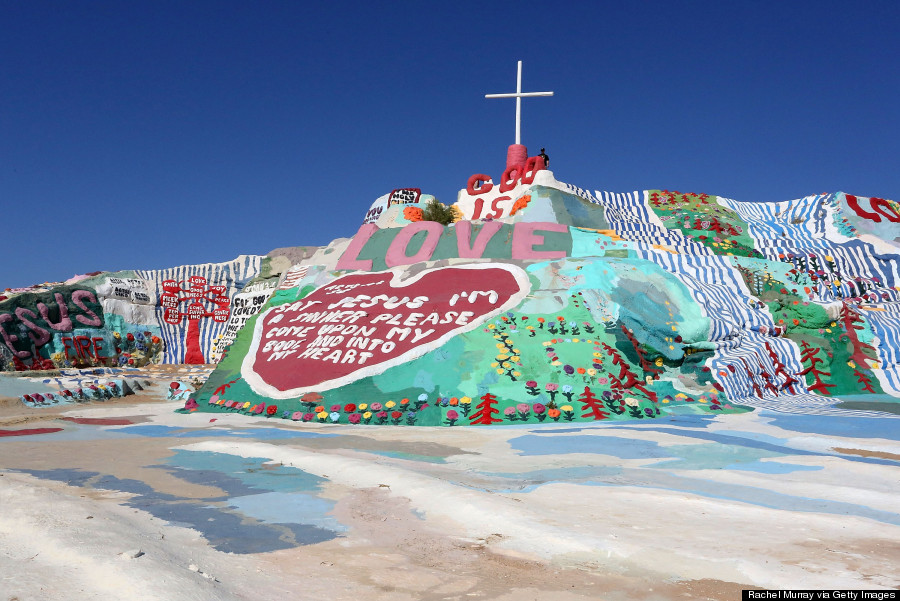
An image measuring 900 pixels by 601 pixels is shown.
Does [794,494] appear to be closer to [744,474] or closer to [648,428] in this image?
[744,474]

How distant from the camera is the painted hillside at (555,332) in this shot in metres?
9.34

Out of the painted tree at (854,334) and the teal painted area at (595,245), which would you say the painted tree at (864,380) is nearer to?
the painted tree at (854,334)

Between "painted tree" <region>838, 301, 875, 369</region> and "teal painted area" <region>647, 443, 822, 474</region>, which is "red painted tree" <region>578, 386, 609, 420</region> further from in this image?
"painted tree" <region>838, 301, 875, 369</region>

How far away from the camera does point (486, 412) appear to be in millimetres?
8727

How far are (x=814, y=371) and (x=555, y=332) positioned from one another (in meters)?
5.15

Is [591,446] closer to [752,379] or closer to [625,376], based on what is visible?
[625,376]

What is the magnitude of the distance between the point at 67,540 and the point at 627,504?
3094 millimetres

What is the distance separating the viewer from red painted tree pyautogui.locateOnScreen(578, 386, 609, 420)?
871 cm

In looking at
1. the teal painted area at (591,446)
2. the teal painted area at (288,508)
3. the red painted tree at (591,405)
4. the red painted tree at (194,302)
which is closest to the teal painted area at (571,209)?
the red painted tree at (591,405)

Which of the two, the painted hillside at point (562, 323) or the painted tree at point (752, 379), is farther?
the painted tree at point (752, 379)

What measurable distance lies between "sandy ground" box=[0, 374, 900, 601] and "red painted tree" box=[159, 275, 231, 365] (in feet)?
53.2

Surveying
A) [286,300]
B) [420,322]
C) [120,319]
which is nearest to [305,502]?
[420,322]

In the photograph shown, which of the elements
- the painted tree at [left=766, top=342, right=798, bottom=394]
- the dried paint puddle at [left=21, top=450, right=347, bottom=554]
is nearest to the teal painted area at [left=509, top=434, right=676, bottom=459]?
the dried paint puddle at [left=21, top=450, right=347, bottom=554]

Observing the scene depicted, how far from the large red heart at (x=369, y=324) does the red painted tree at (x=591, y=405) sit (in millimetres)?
2225
